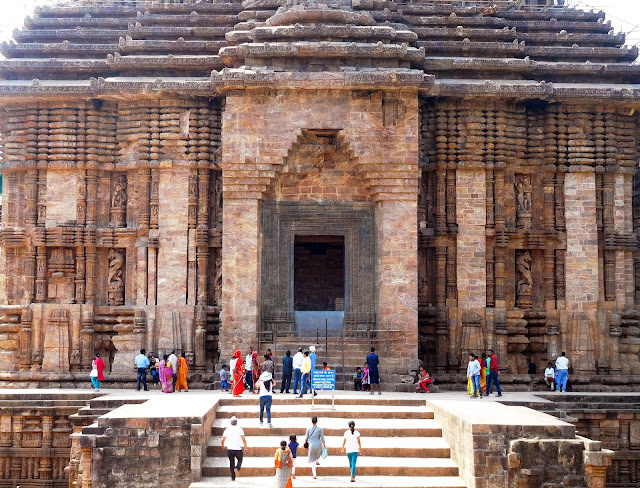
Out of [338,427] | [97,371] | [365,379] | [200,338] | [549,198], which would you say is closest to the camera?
[338,427]

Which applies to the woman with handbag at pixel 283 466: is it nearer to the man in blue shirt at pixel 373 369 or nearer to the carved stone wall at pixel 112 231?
the man in blue shirt at pixel 373 369

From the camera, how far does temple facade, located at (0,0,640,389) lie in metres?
22.6

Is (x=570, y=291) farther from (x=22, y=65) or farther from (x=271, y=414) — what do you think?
(x=22, y=65)

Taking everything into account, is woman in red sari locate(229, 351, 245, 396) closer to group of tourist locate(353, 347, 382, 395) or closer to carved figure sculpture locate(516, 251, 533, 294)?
group of tourist locate(353, 347, 382, 395)

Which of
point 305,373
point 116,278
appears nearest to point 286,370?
point 305,373

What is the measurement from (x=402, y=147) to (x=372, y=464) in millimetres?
8867

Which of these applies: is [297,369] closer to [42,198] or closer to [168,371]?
[168,371]

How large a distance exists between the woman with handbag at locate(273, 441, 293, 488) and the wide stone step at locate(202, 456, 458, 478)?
1.50 metres

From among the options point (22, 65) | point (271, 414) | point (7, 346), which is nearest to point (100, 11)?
point (22, 65)

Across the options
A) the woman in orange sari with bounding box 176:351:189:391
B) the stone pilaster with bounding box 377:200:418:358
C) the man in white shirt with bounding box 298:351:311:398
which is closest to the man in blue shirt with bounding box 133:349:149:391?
the woman in orange sari with bounding box 176:351:189:391

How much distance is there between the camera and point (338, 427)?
17.4 meters

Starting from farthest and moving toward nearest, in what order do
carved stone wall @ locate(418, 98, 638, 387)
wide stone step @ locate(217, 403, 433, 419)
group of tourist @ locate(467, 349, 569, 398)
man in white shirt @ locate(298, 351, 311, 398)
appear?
carved stone wall @ locate(418, 98, 638, 387) < group of tourist @ locate(467, 349, 569, 398) < man in white shirt @ locate(298, 351, 311, 398) < wide stone step @ locate(217, 403, 433, 419)

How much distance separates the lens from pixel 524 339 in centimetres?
2395

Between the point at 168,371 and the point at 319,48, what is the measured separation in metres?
8.42
